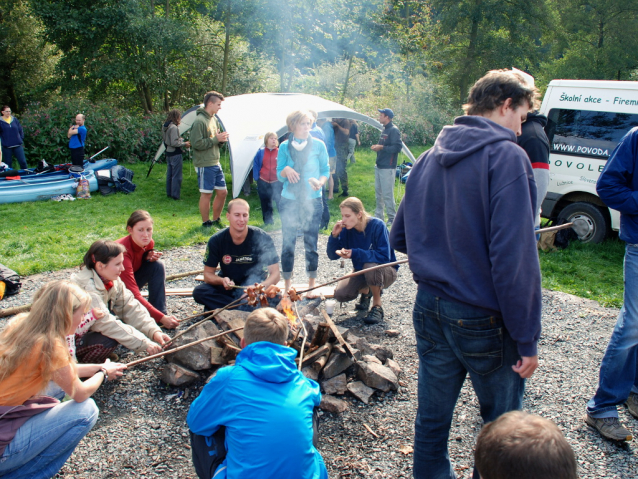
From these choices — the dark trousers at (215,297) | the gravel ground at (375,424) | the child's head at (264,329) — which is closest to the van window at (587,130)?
the gravel ground at (375,424)

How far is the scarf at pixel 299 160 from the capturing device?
17.1ft

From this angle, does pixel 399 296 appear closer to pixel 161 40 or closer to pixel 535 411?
pixel 535 411

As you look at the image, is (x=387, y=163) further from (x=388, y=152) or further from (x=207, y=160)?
(x=207, y=160)

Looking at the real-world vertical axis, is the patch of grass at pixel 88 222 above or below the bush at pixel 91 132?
below

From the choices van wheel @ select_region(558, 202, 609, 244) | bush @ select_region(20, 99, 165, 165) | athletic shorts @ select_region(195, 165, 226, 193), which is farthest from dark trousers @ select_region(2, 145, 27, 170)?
van wheel @ select_region(558, 202, 609, 244)

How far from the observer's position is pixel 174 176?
10406mm

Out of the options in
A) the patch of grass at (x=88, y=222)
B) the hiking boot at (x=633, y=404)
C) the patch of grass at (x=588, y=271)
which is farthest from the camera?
the patch of grass at (x=88, y=222)

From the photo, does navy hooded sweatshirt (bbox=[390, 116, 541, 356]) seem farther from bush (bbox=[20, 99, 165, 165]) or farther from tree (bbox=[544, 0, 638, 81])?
tree (bbox=[544, 0, 638, 81])

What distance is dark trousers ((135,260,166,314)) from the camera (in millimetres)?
4578

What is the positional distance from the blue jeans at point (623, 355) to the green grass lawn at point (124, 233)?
2756 mm

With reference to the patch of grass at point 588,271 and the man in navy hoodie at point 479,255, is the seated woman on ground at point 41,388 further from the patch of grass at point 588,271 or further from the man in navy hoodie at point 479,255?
the patch of grass at point 588,271

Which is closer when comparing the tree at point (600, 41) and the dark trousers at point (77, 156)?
the dark trousers at point (77, 156)

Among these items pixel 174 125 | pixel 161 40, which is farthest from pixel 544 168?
pixel 161 40

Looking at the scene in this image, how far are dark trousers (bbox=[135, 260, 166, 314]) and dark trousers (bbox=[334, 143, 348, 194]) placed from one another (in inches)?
282
